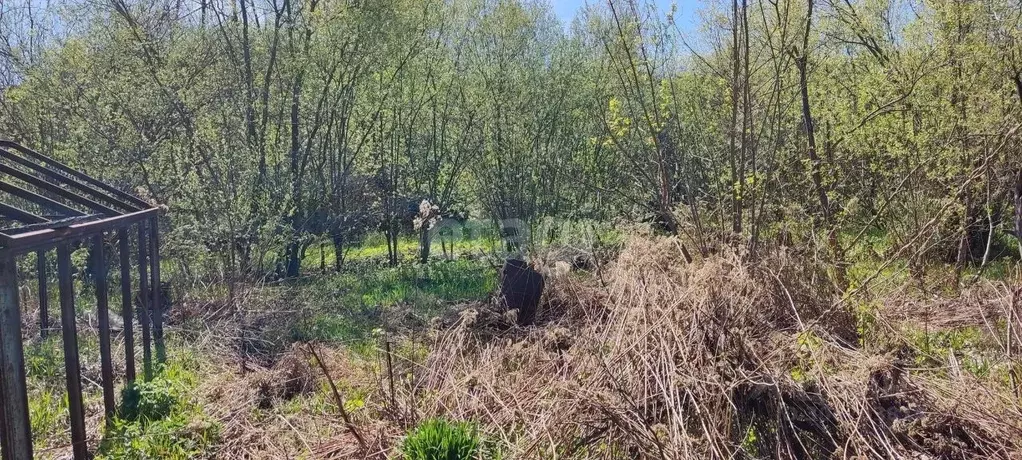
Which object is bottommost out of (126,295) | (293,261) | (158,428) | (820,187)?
(158,428)

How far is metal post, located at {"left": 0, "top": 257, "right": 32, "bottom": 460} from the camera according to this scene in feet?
9.70

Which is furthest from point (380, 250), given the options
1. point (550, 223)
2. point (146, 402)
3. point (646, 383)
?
point (646, 383)

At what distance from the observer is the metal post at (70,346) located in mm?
3583

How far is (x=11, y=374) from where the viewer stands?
298 centimetres

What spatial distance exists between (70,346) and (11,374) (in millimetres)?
707

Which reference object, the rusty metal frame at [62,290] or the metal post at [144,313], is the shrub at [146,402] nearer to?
the rusty metal frame at [62,290]

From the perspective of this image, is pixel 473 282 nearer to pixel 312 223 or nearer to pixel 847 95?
pixel 312 223

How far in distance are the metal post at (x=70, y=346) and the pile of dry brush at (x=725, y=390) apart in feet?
5.94

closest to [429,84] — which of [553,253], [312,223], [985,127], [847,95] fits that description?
[312,223]

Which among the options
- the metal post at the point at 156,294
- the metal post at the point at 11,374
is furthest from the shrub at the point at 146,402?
the metal post at the point at 11,374

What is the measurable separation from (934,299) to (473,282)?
554 cm

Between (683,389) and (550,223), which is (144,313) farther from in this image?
(550,223)

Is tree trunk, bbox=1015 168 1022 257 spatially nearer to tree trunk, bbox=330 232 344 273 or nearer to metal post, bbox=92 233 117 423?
metal post, bbox=92 233 117 423

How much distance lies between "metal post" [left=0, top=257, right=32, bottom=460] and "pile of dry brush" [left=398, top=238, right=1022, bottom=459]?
1.90m
